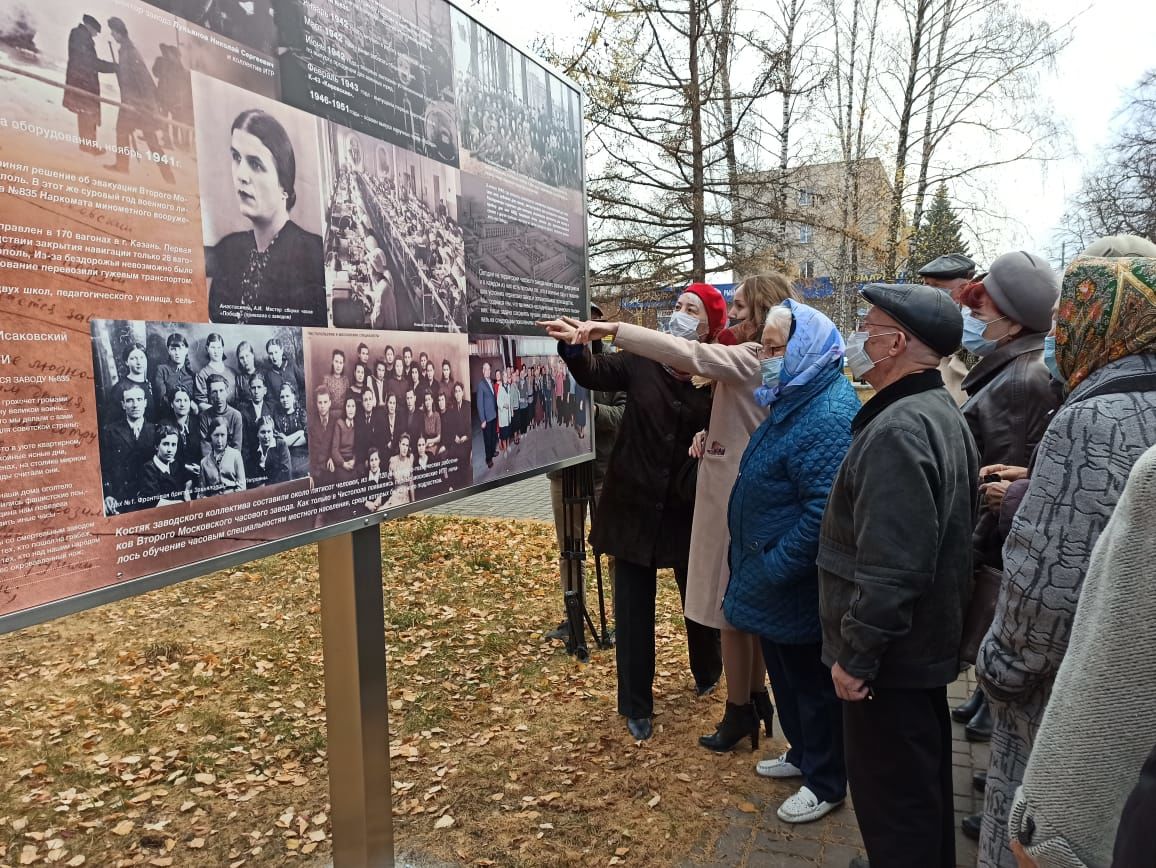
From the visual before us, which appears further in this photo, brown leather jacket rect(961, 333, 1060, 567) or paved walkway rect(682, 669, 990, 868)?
brown leather jacket rect(961, 333, 1060, 567)

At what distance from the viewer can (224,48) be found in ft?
6.10

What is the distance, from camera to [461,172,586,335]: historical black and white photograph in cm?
288

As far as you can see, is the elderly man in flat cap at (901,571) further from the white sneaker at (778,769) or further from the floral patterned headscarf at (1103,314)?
the white sneaker at (778,769)

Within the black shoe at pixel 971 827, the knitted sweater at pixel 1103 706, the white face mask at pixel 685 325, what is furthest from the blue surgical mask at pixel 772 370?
the knitted sweater at pixel 1103 706

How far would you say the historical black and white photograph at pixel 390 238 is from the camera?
2.21 meters

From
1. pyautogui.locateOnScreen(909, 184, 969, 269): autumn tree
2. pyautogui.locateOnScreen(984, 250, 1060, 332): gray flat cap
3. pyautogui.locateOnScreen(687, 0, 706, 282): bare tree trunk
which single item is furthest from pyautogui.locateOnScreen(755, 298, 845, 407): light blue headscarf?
pyautogui.locateOnScreen(909, 184, 969, 269): autumn tree

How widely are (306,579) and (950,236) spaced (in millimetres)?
20993

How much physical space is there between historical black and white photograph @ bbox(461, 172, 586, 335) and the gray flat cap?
1869 mm

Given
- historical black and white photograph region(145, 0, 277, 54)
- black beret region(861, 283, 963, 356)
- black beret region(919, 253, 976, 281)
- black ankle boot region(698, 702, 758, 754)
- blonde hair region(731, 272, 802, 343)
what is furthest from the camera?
black beret region(919, 253, 976, 281)

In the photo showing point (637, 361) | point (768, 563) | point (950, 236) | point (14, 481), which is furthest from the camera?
point (950, 236)

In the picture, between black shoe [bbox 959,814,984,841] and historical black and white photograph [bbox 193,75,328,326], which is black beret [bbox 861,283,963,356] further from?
black shoe [bbox 959,814,984,841]

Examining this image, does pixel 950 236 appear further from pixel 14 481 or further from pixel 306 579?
pixel 14 481

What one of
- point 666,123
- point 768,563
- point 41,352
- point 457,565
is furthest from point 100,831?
point 666,123

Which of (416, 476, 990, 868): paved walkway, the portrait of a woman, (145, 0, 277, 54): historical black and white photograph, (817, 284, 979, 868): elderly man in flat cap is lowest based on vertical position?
(416, 476, 990, 868): paved walkway
